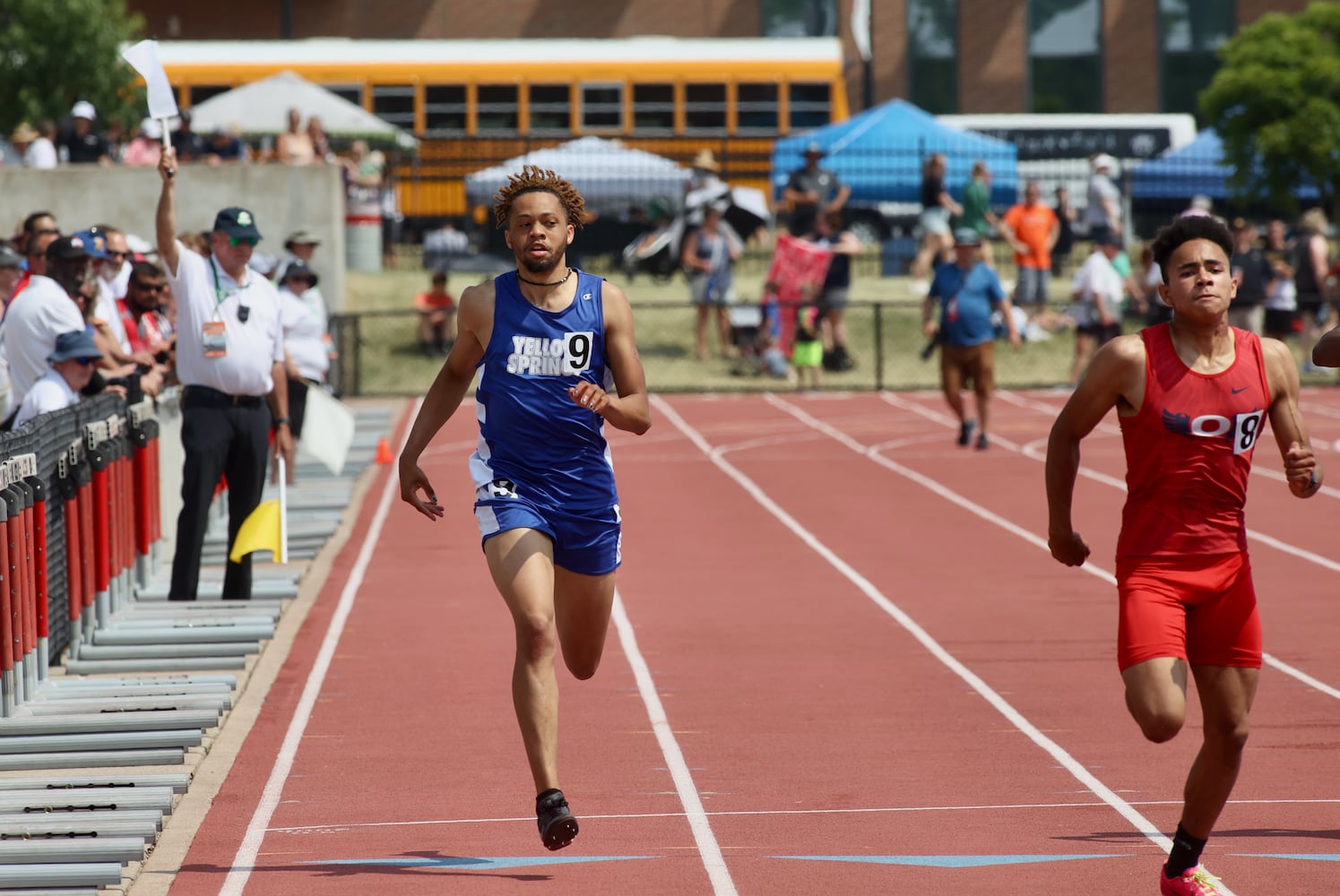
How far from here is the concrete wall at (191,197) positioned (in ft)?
87.9

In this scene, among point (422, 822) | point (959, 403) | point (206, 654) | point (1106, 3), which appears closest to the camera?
point (422, 822)

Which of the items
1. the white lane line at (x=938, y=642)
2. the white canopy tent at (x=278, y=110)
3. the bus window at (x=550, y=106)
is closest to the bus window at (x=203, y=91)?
the white canopy tent at (x=278, y=110)

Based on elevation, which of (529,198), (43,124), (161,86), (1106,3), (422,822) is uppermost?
(1106,3)

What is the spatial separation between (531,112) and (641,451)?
58.1 feet

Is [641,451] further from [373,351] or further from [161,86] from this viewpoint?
[161,86]

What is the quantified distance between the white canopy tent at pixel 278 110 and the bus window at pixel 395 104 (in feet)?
13.4

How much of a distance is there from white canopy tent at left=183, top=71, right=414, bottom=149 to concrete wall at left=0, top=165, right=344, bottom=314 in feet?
16.8

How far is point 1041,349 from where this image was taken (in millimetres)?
30016

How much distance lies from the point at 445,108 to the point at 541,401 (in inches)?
1273

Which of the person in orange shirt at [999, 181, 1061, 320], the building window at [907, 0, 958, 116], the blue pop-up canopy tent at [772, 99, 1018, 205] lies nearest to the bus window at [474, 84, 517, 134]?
the blue pop-up canopy tent at [772, 99, 1018, 205]

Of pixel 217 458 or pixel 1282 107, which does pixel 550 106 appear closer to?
pixel 1282 107

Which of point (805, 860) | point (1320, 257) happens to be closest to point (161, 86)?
point (805, 860)

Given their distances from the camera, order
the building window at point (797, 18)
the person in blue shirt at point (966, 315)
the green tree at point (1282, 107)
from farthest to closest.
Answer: the building window at point (797, 18) < the green tree at point (1282, 107) < the person in blue shirt at point (966, 315)

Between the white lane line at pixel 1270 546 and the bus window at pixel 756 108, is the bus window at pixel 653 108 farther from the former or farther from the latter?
the white lane line at pixel 1270 546
